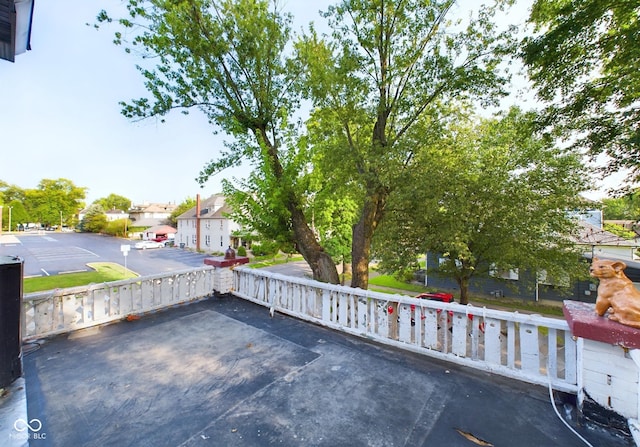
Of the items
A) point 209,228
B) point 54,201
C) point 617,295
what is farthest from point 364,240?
point 54,201

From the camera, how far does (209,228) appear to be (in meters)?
31.3

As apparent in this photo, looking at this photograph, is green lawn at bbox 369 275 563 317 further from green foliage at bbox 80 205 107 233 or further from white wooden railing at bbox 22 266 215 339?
green foliage at bbox 80 205 107 233

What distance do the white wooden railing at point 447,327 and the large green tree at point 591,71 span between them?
4.00 metres

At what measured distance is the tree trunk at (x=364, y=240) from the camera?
20.6 feet

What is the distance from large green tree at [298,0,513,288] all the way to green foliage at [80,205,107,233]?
5983cm

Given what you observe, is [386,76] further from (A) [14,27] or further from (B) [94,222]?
(B) [94,222]

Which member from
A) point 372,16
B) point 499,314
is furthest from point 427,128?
point 499,314

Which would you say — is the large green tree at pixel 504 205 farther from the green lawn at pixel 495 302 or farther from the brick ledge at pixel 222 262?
the green lawn at pixel 495 302

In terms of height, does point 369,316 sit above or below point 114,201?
below

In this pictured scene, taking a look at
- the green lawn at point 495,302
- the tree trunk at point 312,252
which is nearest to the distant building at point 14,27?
the tree trunk at point 312,252

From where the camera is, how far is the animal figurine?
207 centimetres

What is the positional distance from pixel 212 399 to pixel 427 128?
6717mm

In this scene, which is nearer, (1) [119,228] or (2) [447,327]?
(2) [447,327]

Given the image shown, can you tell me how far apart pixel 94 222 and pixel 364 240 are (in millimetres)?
63622
